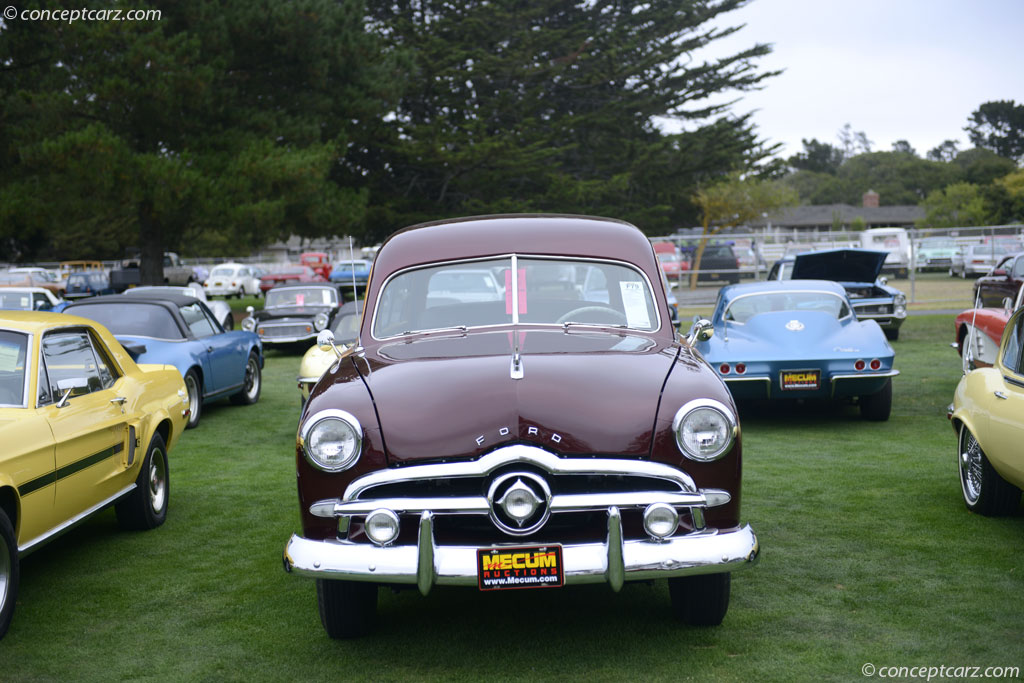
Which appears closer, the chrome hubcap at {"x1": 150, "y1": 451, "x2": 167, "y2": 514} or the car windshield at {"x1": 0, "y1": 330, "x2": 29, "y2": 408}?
the car windshield at {"x1": 0, "y1": 330, "x2": 29, "y2": 408}

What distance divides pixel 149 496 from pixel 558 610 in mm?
3146

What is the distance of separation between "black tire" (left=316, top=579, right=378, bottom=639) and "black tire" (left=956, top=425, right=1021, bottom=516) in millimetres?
3929

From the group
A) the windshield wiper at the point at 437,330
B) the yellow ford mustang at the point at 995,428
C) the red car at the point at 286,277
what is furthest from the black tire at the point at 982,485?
the red car at the point at 286,277

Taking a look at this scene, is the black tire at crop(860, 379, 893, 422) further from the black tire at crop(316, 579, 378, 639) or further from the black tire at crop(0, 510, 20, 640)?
the black tire at crop(0, 510, 20, 640)

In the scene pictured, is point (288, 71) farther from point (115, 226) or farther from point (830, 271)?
point (115, 226)

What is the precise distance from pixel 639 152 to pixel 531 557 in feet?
159

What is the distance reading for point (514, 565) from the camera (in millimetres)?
4094

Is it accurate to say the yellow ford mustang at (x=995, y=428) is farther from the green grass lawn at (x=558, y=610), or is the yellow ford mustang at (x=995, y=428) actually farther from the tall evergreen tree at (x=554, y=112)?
the tall evergreen tree at (x=554, y=112)

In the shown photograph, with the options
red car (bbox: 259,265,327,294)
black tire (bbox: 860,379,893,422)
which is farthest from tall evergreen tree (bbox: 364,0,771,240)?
black tire (bbox: 860,379,893,422)

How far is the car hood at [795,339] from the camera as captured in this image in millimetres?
10227

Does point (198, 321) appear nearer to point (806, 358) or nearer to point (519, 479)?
point (806, 358)

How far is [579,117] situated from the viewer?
48.8m

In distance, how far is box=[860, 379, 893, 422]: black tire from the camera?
34.9ft

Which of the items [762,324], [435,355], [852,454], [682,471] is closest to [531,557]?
[682,471]
